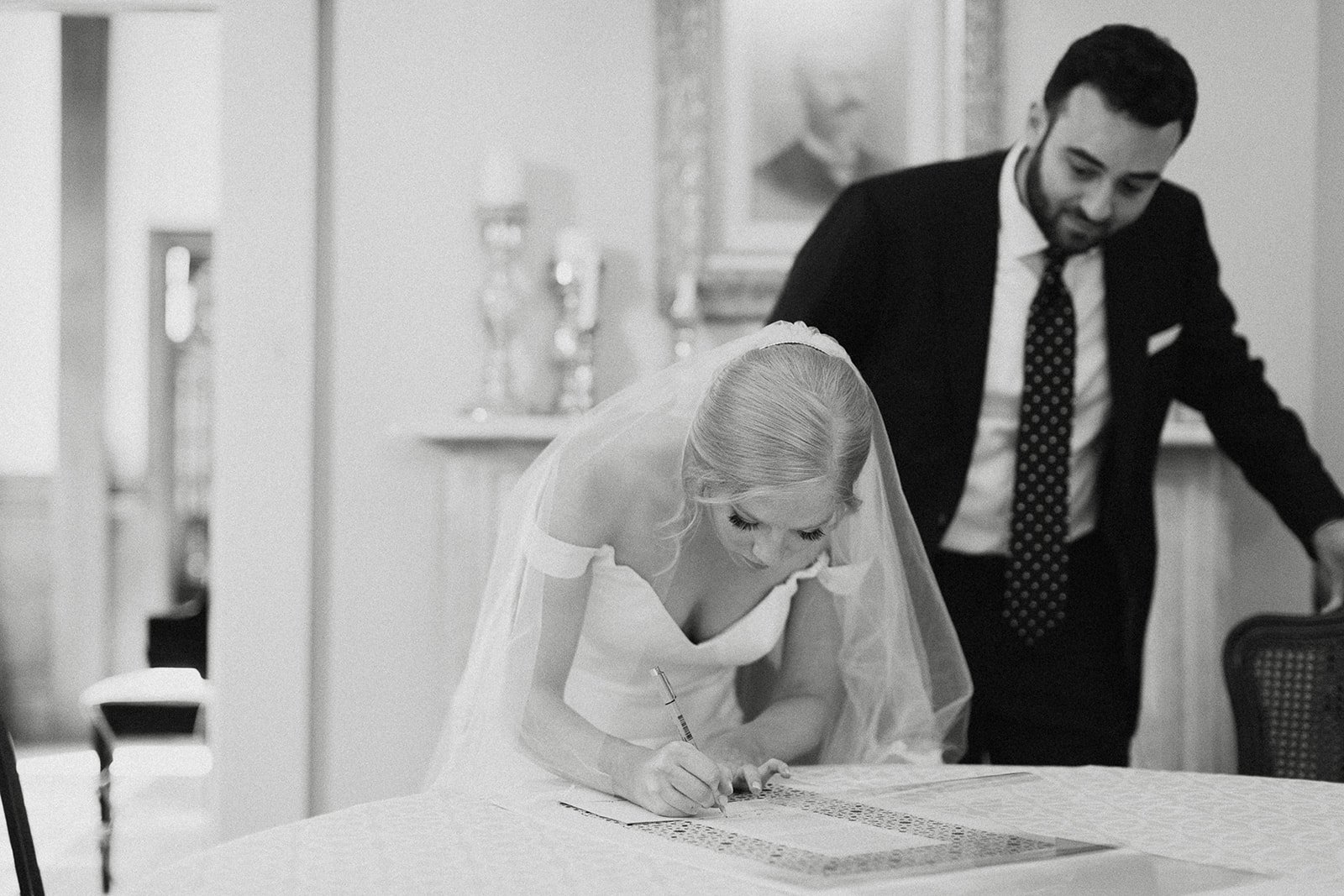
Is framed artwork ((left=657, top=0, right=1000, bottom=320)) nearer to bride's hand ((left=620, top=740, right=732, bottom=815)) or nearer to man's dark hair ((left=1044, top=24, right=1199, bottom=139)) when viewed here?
man's dark hair ((left=1044, top=24, right=1199, bottom=139))

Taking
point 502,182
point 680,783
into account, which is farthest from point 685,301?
point 680,783

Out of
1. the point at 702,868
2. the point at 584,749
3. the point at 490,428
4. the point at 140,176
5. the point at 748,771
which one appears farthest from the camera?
the point at 140,176

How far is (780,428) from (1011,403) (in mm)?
682

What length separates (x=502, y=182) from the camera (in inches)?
136

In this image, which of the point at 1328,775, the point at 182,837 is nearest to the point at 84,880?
the point at 182,837

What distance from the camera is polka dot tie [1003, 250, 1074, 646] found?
231 cm

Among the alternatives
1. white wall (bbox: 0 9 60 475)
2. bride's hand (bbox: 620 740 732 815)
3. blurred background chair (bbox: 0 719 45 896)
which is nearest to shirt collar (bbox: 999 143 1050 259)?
bride's hand (bbox: 620 740 732 815)

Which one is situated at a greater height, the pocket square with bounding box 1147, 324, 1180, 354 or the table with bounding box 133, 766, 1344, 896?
the pocket square with bounding box 1147, 324, 1180, 354

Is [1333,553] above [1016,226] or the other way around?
the other way around

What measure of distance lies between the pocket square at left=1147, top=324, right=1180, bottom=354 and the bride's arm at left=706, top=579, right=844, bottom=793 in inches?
30.4

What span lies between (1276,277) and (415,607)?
234 cm

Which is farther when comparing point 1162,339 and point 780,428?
point 1162,339

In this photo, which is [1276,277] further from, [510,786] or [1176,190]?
[510,786]

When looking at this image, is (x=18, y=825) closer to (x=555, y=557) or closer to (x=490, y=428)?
(x=555, y=557)
